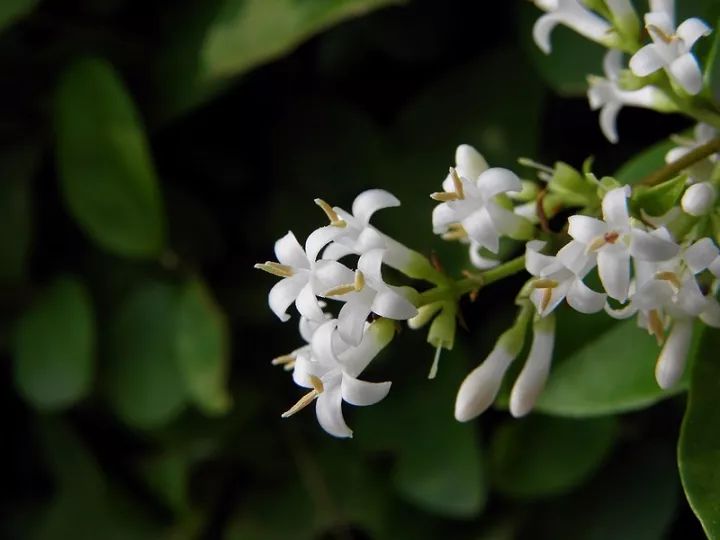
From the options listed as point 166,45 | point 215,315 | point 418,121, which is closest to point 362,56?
point 418,121

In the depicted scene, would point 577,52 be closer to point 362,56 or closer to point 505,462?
point 362,56

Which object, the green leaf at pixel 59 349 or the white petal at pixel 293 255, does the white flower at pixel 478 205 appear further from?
the green leaf at pixel 59 349

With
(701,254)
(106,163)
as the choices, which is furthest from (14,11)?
(701,254)

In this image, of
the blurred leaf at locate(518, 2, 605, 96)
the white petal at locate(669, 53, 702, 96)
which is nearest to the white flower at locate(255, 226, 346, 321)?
the white petal at locate(669, 53, 702, 96)

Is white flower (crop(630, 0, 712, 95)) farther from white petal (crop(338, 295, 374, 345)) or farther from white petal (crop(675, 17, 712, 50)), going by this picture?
white petal (crop(338, 295, 374, 345))

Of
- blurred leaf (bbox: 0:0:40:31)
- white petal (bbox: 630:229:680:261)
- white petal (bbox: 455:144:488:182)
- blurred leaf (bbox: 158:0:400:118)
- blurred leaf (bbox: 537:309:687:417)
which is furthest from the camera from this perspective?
blurred leaf (bbox: 0:0:40:31)

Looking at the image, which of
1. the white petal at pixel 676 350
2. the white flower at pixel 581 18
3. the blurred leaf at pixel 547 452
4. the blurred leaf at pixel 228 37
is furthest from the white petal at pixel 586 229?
the blurred leaf at pixel 547 452

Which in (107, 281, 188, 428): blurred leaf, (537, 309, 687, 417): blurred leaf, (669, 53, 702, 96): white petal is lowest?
(107, 281, 188, 428): blurred leaf
